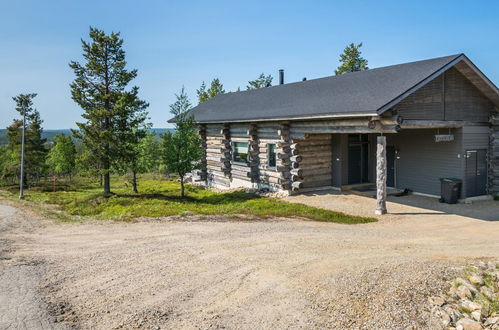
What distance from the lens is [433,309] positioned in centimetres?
648

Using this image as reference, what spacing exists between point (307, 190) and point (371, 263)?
11.1 metres

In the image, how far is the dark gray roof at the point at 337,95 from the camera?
1413 centimetres

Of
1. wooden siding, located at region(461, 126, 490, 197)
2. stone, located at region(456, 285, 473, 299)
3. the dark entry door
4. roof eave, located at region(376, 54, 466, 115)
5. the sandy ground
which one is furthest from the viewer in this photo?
the dark entry door

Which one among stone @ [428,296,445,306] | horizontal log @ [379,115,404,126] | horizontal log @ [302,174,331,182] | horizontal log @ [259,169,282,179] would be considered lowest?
stone @ [428,296,445,306]

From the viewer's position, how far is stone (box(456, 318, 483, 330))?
6062mm

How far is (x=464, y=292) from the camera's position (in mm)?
7012

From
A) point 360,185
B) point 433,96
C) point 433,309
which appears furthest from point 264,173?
point 433,309

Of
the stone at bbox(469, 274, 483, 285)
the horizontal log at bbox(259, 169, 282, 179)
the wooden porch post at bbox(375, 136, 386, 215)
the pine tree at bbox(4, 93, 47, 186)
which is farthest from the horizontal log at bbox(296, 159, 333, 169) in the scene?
the pine tree at bbox(4, 93, 47, 186)

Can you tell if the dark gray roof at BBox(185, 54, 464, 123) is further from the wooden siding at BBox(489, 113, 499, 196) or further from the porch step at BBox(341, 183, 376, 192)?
the porch step at BBox(341, 183, 376, 192)

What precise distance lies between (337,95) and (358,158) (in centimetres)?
508

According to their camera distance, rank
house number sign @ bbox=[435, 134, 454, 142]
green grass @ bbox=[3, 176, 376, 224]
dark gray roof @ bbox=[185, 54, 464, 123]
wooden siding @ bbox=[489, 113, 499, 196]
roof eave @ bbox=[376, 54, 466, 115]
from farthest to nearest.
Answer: wooden siding @ bbox=[489, 113, 499, 196]
house number sign @ bbox=[435, 134, 454, 142]
green grass @ bbox=[3, 176, 376, 224]
dark gray roof @ bbox=[185, 54, 464, 123]
roof eave @ bbox=[376, 54, 466, 115]

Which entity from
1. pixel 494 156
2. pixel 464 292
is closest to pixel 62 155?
pixel 494 156

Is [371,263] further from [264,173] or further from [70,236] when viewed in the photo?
[264,173]

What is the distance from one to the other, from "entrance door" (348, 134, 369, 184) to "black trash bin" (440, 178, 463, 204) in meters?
4.71
